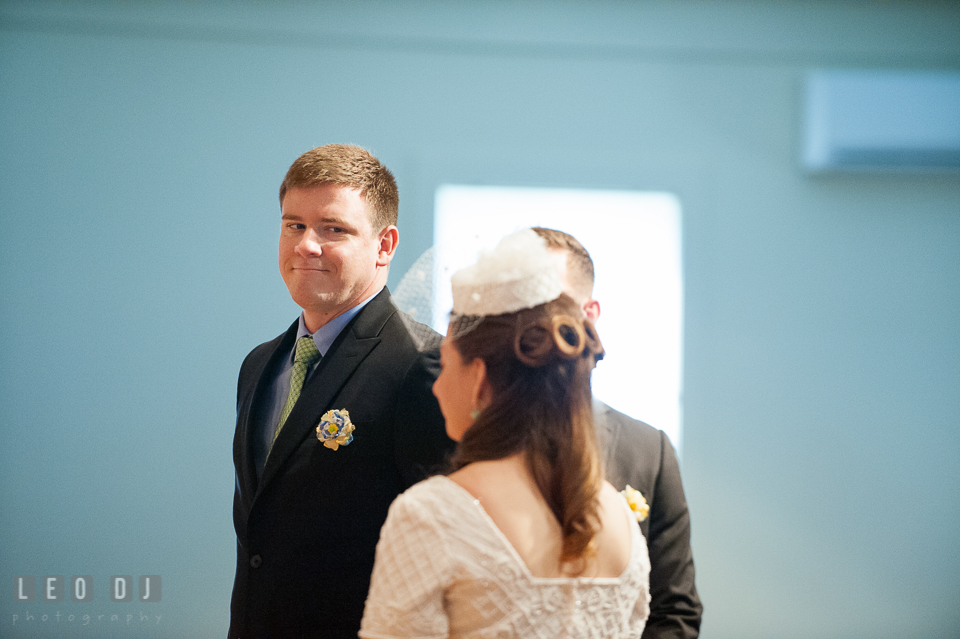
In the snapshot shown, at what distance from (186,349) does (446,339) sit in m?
1.96

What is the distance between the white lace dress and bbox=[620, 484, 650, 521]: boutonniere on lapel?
49cm

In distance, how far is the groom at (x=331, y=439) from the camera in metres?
1.32

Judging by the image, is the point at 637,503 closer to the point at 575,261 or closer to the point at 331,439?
the point at 575,261

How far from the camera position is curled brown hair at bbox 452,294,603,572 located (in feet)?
2.84

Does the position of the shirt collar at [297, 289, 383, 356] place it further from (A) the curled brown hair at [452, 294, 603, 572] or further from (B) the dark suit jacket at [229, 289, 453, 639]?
(A) the curled brown hair at [452, 294, 603, 572]

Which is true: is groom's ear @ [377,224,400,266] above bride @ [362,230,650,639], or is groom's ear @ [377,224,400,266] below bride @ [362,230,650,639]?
above

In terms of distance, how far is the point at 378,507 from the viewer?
4.36 feet

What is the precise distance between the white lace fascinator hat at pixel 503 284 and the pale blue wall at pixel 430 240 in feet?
5.73

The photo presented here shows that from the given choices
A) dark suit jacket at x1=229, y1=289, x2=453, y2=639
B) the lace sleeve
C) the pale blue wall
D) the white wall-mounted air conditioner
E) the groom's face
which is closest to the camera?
the lace sleeve

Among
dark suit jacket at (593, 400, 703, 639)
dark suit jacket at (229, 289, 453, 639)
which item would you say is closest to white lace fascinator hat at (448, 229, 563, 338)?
dark suit jacket at (229, 289, 453, 639)

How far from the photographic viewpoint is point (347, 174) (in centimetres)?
145

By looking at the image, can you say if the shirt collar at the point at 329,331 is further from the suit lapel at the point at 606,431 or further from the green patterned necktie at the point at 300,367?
the suit lapel at the point at 606,431

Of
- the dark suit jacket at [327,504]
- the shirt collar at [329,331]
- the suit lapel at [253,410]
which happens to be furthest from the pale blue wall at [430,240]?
the dark suit jacket at [327,504]

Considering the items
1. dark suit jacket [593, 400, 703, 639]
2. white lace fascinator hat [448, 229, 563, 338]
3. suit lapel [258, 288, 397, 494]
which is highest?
white lace fascinator hat [448, 229, 563, 338]
